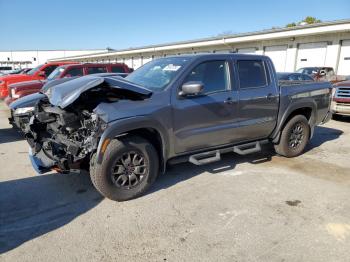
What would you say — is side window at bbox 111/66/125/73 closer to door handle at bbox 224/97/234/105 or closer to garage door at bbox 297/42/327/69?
door handle at bbox 224/97/234/105

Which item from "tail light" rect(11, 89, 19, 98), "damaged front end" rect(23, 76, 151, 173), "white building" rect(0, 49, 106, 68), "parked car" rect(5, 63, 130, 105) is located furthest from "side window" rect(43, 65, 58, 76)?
"white building" rect(0, 49, 106, 68)

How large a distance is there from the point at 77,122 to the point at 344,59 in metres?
19.8

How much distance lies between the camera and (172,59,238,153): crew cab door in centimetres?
433

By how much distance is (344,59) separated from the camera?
63.2 feet

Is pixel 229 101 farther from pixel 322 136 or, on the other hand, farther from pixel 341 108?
pixel 341 108

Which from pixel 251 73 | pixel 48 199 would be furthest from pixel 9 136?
pixel 251 73

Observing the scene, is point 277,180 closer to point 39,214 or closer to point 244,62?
point 244,62

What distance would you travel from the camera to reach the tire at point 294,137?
5816 millimetres

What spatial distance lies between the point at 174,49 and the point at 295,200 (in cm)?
3130

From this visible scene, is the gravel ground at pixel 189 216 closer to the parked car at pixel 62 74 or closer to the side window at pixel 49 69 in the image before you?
the parked car at pixel 62 74

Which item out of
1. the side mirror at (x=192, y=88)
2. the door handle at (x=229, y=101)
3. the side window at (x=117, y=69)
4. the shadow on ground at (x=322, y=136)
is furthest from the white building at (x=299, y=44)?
the side mirror at (x=192, y=88)

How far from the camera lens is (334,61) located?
19.7 metres

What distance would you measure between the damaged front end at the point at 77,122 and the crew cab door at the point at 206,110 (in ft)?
2.05

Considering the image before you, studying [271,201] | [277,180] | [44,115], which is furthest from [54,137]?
[277,180]
